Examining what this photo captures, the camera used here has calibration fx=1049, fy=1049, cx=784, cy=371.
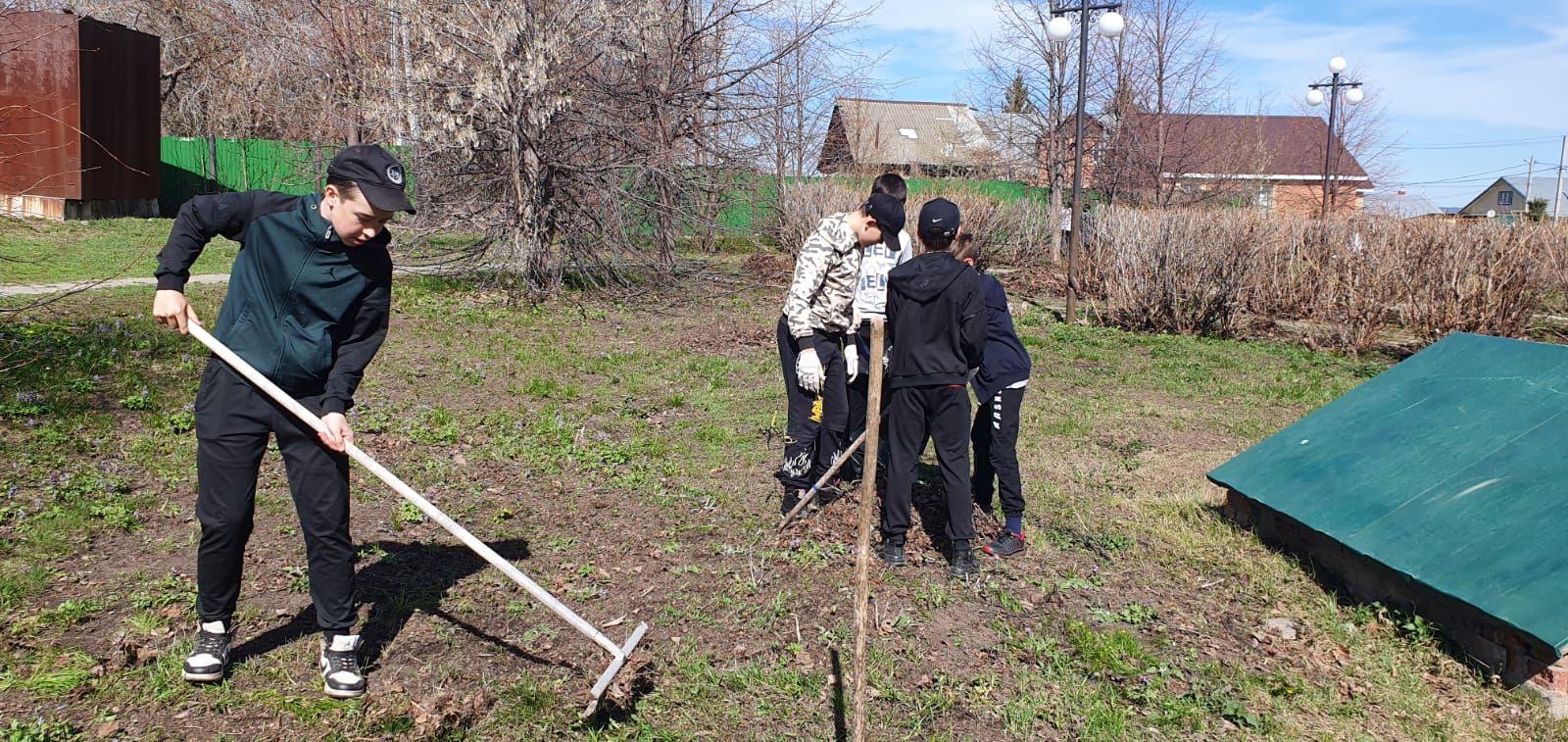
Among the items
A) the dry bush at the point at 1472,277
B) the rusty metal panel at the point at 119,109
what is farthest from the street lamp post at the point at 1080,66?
the rusty metal panel at the point at 119,109

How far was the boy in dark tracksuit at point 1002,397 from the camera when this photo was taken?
4.98 metres

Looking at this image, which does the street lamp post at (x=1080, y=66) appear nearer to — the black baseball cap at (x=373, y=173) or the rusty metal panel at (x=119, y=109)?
the black baseball cap at (x=373, y=173)

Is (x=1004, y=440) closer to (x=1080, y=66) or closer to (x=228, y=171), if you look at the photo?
(x=1080, y=66)

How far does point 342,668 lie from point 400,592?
859mm

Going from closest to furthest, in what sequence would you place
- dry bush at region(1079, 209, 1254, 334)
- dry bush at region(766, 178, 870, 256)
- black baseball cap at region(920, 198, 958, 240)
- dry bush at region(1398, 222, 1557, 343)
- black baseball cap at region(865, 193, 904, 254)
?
black baseball cap at region(920, 198, 958, 240) < black baseball cap at region(865, 193, 904, 254) < dry bush at region(1398, 222, 1557, 343) < dry bush at region(1079, 209, 1254, 334) < dry bush at region(766, 178, 870, 256)

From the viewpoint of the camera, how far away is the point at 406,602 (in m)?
4.23

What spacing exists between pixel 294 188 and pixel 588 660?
25.4 meters

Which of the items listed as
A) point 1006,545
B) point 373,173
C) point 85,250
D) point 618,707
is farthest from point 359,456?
point 85,250

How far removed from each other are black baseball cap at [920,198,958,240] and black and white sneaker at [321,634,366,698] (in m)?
2.76

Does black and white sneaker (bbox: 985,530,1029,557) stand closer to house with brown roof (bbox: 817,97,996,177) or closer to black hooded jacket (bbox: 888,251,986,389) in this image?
black hooded jacket (bbox: 888,251,986,389)

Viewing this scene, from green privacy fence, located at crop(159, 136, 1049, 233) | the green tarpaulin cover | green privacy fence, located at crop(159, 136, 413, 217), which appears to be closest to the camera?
the green tarpaulin cover

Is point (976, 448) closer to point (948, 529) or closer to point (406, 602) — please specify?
point (948, 529)

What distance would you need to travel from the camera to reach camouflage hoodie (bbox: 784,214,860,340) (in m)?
5.05

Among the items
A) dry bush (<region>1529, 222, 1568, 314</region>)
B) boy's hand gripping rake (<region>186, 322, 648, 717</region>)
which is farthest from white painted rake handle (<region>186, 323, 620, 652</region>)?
dry bush (<region>1529, 222, 1568, 314</region>)
